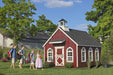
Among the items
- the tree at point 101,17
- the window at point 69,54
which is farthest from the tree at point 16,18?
the window at point 69,54

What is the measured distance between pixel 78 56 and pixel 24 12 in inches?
874

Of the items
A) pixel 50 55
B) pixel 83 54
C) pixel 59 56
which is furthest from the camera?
pixel 50 55

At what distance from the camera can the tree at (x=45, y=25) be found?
2790 inches

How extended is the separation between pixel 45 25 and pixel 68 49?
45.9 meters

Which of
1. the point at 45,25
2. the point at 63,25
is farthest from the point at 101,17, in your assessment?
the point at 45,25

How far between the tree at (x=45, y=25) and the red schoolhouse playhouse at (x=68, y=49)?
1652 inches

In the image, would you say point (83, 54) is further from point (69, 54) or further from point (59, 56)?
point (59, 56)

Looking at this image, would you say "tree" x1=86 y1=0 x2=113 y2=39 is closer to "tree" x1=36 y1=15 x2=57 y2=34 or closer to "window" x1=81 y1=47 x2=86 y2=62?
"window" x1=81 y1=47 x2=86 y2=62

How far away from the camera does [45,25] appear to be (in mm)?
71562

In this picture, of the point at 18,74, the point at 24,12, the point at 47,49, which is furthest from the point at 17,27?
the point at 18,74

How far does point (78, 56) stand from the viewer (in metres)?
25.5

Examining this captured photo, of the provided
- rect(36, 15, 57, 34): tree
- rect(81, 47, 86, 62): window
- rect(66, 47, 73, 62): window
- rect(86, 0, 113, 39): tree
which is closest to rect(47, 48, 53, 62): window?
rect(66, 47, 73, 62): window

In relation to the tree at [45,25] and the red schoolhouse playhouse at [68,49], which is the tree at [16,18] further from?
the tree at [45,25]

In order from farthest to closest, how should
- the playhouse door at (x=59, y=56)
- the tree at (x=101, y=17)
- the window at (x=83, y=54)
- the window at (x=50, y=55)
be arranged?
the tree at (x=101, y=17), the window at (x=50, y=55), the playhouse door at (x=59, y=56), the window at (x=83, y=54)
